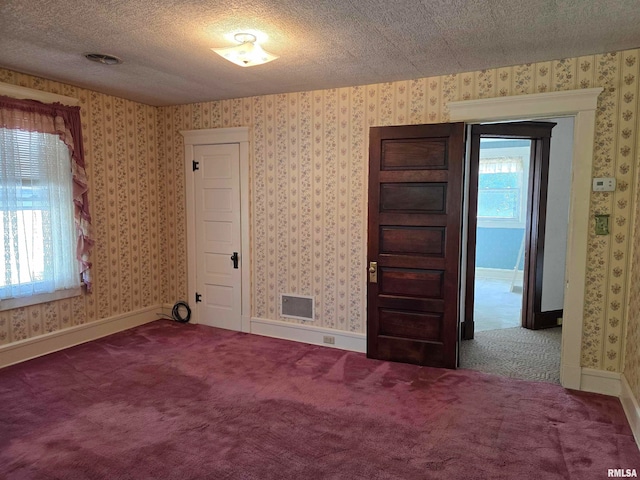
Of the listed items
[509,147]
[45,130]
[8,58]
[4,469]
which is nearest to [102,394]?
[4,469]

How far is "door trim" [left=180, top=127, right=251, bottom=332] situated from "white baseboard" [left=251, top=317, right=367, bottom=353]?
0.18m

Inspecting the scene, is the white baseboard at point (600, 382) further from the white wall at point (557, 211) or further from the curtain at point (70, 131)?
the curtain at point (70, 131)

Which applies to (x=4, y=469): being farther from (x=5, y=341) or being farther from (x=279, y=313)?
(x=279, y=313)

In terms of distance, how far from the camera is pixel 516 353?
4117 mm

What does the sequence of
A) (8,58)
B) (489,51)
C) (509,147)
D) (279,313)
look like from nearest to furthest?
(489,51) < (8,58) < (279,313) < (509,147)

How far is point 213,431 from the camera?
2.65 meters

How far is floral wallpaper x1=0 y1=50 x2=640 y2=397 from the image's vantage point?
3.09 meters

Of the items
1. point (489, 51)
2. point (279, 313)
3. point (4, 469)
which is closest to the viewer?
point (4, 469)

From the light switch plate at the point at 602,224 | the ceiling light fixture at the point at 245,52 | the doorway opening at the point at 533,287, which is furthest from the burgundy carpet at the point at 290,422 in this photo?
the ceiling light fixture at the point at 245,52

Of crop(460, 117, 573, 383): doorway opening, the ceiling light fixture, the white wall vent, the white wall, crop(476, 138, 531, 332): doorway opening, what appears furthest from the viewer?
crop(476, 138, 531, 332): doorway opening

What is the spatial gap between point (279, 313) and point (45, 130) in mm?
2776

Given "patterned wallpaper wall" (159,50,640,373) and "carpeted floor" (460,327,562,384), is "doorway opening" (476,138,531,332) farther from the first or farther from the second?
"patterned wallpaper wall" (159,50,640,373)

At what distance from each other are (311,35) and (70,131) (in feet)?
8.64

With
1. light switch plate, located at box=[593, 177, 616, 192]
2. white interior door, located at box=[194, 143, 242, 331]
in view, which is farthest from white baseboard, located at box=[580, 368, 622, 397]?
white interior door, located at box=[194, 143, 242, 331]
